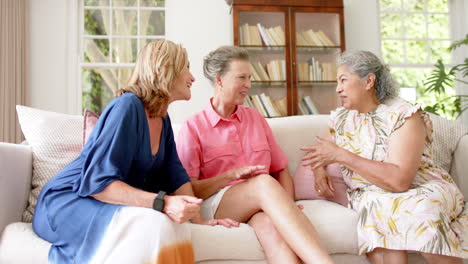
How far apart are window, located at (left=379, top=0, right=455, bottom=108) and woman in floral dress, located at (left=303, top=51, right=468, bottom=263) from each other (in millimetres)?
3170

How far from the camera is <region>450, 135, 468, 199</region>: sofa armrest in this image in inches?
87.1

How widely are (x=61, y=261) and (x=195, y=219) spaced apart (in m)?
0.53

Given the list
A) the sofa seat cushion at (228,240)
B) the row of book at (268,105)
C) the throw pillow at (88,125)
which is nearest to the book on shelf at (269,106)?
the row of book at (268,105)

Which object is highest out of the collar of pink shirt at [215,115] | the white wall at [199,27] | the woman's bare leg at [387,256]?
the white wall at [199,27]

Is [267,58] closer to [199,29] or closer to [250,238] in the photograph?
[199,29]

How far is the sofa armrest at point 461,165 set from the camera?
221 centimetres

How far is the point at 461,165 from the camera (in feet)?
7.31

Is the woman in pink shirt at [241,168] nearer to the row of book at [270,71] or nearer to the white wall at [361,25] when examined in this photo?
the row of book at [270,71]

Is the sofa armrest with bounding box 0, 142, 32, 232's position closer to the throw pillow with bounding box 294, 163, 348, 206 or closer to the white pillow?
the white pillow

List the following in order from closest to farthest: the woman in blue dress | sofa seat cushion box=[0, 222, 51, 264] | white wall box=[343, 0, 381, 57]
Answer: the woman in blue dress, sofa seat cushion box=[0, 222, 51, 264], white wall box=[343, 0, 381, 57]

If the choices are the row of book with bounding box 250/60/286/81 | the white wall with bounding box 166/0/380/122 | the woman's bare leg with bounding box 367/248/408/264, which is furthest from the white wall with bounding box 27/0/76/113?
the woman's bare leg with bounding box 367/248/408/264

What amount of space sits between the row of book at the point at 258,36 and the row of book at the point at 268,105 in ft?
1.70

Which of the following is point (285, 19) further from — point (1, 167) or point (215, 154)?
point (1, 167)

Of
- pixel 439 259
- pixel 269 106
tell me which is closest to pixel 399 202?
pixel 439 259
